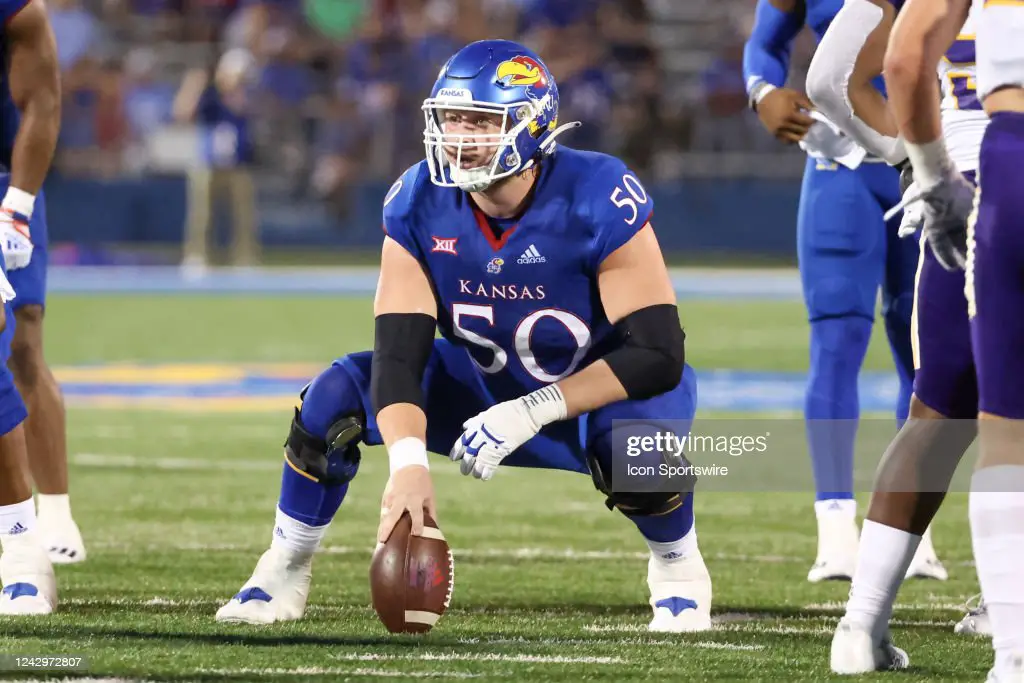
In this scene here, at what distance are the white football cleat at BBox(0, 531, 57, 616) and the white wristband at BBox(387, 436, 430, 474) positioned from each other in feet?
3.32

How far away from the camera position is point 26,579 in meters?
4.50

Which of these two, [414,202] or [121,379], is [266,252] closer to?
[121,379]

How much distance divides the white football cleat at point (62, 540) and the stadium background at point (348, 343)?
76mm

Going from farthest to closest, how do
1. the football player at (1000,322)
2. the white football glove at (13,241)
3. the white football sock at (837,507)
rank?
the white football sock at (837,507), the white football glove at (13,241), the football player at (1000,322)

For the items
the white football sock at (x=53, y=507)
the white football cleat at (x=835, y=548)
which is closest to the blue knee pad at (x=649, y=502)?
the white football cleat at (x=835, y=548)

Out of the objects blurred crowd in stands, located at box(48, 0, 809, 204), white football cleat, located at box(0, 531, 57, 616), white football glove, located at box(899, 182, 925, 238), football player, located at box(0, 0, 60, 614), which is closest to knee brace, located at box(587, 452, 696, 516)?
white football glove, located at box(899, 182, 925, 238)

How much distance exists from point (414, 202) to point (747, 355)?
8022 millimetres

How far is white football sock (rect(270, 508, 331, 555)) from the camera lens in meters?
4.54

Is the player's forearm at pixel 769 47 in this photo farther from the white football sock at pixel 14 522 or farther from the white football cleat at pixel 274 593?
the white football sock at pixel 14 522

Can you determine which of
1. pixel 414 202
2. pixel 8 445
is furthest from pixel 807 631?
pixel 8 445

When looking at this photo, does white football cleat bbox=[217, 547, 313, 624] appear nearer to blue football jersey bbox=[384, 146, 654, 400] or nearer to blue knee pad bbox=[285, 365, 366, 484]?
blue knee pad bbox=[285, 365, 366, 484]

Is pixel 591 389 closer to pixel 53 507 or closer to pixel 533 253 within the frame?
pixel 533 253

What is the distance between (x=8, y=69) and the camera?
17.6 feet

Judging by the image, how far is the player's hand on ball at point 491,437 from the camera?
13.5 feet
